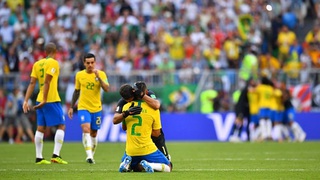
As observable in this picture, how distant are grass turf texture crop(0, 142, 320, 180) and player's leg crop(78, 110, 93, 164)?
0.85ft

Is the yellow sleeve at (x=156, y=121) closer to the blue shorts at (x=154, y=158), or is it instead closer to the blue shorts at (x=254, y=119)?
the blue shorts at (x=154, y=158)

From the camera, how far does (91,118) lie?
62.8ft

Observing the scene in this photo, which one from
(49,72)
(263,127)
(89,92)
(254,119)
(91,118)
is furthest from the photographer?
(254,119)

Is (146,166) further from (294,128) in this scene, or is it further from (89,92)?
(294,128)

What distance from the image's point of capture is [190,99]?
103 feet

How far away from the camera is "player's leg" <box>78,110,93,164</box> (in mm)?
18500

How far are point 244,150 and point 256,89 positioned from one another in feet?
25.1

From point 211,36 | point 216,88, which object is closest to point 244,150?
point 216,88

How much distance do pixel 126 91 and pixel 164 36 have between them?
1929 cm

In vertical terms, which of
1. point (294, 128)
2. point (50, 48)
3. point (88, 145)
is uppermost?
point (50, 48)

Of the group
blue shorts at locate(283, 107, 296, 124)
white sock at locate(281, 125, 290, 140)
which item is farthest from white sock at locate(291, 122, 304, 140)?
white sock at locate(281, 125, 290, 140)

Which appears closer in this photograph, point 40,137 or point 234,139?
point 40,137

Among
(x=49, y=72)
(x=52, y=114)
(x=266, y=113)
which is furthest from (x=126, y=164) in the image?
(x=266, y=113)

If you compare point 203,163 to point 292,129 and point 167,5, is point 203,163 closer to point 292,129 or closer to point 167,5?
point 292,129
